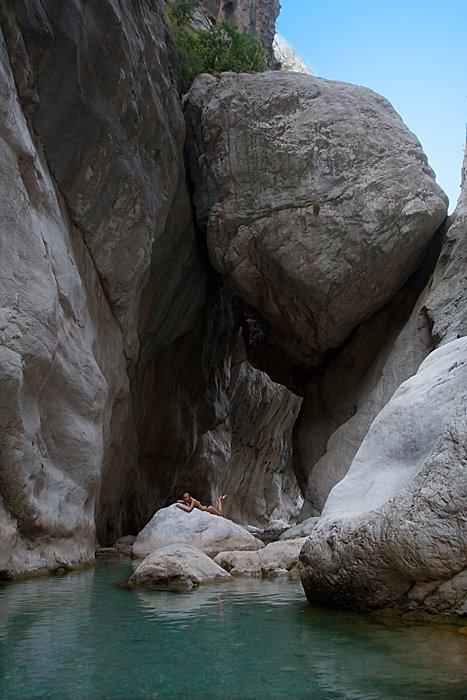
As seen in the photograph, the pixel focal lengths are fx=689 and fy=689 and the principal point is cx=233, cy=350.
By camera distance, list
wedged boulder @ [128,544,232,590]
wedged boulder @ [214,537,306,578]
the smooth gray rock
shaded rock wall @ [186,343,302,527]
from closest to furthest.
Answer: wedged boulder @ [128,544,232,590]
wedged boulder @ [214,537,306,578]
the smooth gray rock
shaded rock wall @ [186,343,302,527]

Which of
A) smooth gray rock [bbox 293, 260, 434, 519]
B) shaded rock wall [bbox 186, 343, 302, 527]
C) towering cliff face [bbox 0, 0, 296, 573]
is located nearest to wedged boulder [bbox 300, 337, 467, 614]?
towering cliff face [bbox 0, 0, 296, 573]

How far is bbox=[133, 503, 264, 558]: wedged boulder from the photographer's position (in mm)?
10758

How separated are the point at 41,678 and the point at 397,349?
39.1ft

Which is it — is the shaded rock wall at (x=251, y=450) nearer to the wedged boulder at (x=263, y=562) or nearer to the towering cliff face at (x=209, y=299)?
the towering cliff face at (x=209, y=299)

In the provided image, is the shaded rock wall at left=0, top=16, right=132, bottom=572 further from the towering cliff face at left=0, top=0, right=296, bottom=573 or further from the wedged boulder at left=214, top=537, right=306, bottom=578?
the wedged boulder at left=214, top=537, right=306, bottom=578

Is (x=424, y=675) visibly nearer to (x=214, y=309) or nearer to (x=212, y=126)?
(x=212, y=126)

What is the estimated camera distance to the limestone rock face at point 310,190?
14016 millimetres

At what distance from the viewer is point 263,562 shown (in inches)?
324

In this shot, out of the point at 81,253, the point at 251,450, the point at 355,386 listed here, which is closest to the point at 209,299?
the point at 355,386

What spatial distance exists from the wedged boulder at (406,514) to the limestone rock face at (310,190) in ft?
27.2

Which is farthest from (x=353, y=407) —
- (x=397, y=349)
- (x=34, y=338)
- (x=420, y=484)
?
(x=420, y=484)

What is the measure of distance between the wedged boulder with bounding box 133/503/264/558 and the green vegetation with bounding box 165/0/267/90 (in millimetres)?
9476

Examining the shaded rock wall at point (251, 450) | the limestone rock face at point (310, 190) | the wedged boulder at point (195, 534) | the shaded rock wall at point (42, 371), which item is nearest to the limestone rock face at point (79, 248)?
the shaded rock wall at point (42, 371)

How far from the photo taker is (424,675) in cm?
337
